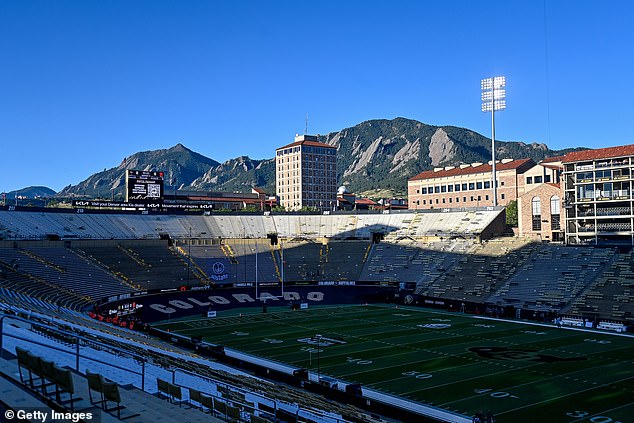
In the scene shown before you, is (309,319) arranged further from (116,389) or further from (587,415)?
(116,389)

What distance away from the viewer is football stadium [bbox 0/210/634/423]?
15.2 metres

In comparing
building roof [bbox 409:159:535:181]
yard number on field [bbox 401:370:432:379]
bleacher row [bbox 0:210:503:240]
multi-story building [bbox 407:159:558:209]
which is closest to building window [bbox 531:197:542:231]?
bleacher row [bbox 0:210:503:240]

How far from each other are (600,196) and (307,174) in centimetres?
10599

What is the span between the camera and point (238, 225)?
88.2 m

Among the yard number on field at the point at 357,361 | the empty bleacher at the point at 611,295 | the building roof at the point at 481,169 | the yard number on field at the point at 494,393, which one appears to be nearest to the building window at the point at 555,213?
the empty bleacher at the point at 611,295

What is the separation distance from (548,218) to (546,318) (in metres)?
22.3

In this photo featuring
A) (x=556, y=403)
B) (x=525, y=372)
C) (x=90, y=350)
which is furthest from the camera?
(x=525, y=372)

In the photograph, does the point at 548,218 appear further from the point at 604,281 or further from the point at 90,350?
the point at 90,350

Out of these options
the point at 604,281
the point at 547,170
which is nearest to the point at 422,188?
the point at 547,170

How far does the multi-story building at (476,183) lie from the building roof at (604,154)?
85.5ft

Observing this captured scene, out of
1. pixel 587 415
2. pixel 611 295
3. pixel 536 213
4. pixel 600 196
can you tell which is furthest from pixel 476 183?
pixel 587 415

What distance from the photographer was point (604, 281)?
55.0 metres

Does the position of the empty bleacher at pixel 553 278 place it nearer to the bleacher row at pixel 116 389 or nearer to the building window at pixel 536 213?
the building window at pixel 536 213

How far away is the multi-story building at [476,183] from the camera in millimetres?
97688
